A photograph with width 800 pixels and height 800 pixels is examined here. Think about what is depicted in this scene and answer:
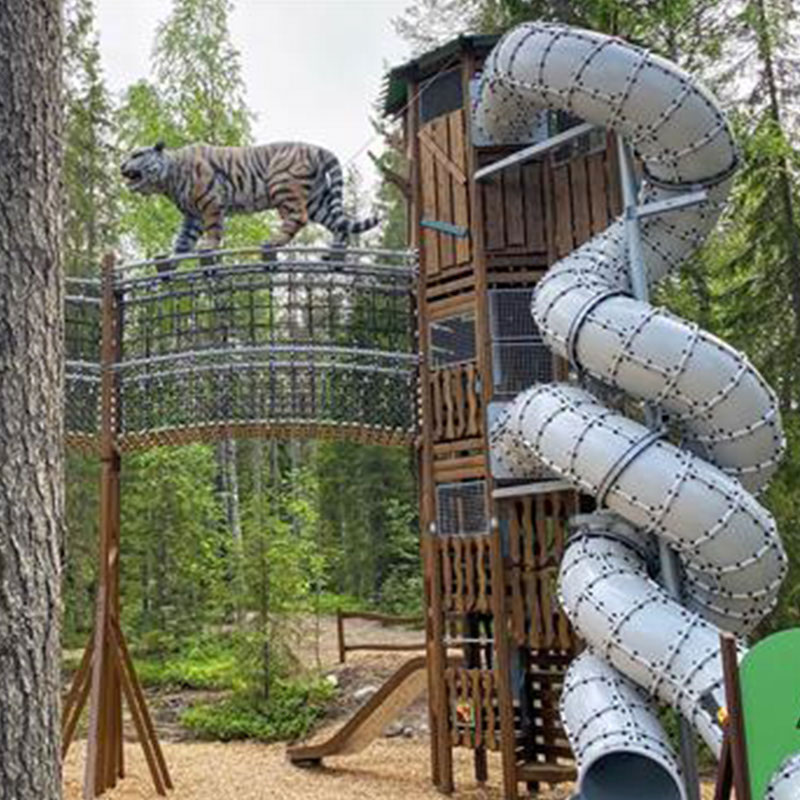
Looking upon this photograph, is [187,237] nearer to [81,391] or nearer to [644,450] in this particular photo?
[81,391]

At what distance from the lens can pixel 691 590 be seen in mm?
5547

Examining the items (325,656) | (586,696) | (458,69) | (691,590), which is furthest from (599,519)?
(325,656)

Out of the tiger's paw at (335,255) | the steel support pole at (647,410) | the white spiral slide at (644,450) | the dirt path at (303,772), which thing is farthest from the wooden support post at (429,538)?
the steel support pole at (647,410)

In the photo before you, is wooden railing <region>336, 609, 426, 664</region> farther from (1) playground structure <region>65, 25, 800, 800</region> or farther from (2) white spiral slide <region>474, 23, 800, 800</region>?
(2) white spiral slide <region>474, 23, 800, 800</region>

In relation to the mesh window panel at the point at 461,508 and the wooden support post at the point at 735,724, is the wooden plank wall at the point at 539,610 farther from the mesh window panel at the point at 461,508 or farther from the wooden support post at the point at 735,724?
the wooden support post at the point at 735,724

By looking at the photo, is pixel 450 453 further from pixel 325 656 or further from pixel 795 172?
pixel 325 656

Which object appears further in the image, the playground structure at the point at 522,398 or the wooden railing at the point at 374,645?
the wooden railing at the point at 374,645

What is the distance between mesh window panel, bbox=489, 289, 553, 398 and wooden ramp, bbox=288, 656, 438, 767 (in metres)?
2.76

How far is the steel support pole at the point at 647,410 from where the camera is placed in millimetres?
5598

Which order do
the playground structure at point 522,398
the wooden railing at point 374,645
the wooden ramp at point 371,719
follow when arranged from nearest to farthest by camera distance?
the playground structure at point 522,398 < the wooden ramp at point 371,719 < the wooden railing at point 374,645

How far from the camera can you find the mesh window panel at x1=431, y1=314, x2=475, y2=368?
7812mm

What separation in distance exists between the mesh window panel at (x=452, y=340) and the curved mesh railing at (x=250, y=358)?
23 centimetres

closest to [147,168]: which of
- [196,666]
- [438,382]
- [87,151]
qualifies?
[438,382]

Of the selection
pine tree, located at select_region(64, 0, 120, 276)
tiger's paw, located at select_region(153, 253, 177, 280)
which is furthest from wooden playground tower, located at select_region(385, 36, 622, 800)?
pine tree, located at select_region(64, 0, 120, 276)
